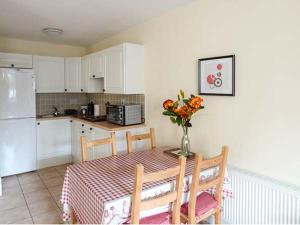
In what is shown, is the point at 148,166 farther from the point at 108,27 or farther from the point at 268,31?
the point at 108,27

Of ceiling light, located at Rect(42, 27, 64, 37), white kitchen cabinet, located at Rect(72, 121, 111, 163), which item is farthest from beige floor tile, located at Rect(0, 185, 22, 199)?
ceiling light, located at Rect(42, 27, 64, 37)

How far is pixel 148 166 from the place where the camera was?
6.38ft

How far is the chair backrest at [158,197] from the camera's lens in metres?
1.34

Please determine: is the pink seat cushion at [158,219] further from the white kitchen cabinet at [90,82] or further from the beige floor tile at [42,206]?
the white kitchen cabinet at [90,82]

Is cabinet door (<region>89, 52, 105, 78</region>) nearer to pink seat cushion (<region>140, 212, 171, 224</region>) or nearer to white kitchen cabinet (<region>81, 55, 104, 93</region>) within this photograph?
white kitchen cabinet (<region>81, 55, 104, 93</region>)

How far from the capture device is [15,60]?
12.2ft

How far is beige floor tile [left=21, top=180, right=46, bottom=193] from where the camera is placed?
3126 millimetres

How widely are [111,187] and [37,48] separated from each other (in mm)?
3709

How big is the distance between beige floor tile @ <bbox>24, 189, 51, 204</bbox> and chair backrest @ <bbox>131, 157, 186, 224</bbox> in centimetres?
200

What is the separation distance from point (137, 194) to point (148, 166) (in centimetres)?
60

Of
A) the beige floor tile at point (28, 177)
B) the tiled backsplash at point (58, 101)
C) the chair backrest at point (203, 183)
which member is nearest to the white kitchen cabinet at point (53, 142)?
the beige floor tile at point (28, 177)

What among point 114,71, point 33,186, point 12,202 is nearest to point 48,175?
point 33,186

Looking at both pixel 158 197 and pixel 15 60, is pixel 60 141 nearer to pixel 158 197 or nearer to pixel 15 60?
pixel 15 60

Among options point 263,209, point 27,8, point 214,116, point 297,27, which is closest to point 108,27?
point 27,8
